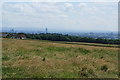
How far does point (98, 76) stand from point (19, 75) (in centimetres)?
381

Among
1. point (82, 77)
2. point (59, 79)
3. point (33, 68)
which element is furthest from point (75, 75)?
point (33, 68)

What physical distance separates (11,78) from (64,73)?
2.61m

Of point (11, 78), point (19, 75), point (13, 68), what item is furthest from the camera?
point (13, 68)

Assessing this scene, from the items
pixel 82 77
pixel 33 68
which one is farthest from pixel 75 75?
pixel 33 68

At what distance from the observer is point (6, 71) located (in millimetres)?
8438

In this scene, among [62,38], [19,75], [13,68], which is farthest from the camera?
[62,38]

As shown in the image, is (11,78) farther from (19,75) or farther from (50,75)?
(50,75)

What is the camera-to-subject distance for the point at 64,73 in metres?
8.52

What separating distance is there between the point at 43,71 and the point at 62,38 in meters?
67.9

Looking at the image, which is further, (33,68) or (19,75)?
(33,68)

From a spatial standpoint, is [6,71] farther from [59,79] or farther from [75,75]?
[75,75]

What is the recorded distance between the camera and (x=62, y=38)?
76.4 meters

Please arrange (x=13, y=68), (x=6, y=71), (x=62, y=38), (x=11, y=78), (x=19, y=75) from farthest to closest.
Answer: (x=62, y=38), (x=13, y=68), (x=6, y=71), (x=19, y=75), (x=11, y=78)

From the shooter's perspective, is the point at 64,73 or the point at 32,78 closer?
the point at 32,78
